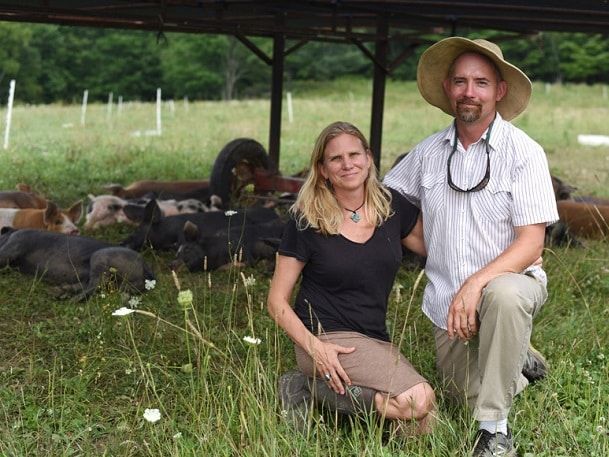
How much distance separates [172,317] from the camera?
6.37m

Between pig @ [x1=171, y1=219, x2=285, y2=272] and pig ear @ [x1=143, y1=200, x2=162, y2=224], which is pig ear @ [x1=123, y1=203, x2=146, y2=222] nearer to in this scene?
pig ear @ [x1=143, y1=200, x2=162, y2=224]

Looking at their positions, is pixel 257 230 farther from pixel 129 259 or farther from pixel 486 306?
pixel 486 306

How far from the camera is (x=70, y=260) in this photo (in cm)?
717

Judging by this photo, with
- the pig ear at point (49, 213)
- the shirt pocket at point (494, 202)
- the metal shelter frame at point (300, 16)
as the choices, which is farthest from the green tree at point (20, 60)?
the shirt pocket at point (494, 202)

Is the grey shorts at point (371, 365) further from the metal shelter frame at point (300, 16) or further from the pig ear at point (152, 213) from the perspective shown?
the pig ear at point (152, 213)

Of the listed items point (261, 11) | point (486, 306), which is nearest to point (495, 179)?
point (486, 306)

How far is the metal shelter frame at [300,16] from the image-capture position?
914 cm

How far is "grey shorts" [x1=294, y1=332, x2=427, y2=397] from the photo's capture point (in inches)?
165

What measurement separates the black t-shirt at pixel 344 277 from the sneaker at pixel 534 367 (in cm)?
90

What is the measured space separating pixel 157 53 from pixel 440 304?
52878 mm

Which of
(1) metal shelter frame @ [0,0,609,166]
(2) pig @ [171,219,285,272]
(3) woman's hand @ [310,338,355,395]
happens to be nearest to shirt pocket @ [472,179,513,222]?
(3) woman's hand @ [310,338,355,395]

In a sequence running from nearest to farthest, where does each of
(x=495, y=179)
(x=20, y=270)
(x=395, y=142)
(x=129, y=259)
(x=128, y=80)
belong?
(x=495, y=179)
(x=129, y=259)
(x=20, y=270)
(x=395, y=142)
(x=128, y=80)

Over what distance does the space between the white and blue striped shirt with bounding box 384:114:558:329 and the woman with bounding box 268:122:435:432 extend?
249 millimetres

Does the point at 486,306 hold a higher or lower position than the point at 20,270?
higher
